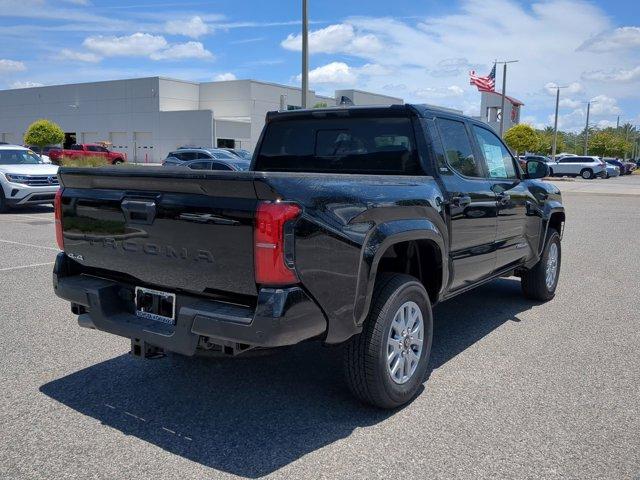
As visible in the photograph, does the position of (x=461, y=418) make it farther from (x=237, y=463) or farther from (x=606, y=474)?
(x=237, y=463)

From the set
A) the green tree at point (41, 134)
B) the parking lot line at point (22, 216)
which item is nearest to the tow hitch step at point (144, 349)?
the parking lot line at point (22, 216)

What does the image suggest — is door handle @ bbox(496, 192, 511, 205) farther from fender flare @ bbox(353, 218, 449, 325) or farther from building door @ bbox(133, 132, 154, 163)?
building door @ bbox(133, 132, 154, 163)

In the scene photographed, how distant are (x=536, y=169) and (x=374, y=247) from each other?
340 cm

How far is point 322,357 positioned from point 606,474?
2288 millimetres

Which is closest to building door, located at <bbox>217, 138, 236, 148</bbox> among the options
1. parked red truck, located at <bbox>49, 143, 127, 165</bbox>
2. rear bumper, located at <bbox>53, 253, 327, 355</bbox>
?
parked red truck, located at <bbox>49, 143, 127, 165</bbox>

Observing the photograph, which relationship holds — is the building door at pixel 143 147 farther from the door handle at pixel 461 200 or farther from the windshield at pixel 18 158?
the door handle at pixel 461 200

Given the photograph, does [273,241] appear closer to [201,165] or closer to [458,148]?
[458,148]

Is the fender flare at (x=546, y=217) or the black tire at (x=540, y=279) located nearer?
the fender flare at (x=546, y=217)

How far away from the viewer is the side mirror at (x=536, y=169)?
6.14 metres

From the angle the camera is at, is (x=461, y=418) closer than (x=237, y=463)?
No

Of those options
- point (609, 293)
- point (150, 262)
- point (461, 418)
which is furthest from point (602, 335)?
point (150, 262)

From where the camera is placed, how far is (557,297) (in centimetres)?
708

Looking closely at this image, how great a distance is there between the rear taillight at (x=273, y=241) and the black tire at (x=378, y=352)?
2.67ft

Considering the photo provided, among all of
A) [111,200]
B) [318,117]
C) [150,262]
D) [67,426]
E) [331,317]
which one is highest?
[318,117]
